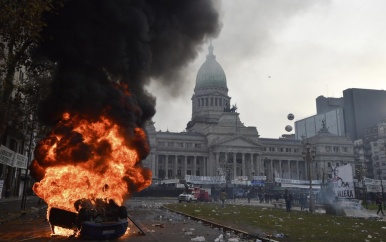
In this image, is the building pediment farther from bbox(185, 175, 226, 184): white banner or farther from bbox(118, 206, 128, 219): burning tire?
bbox(118, 206, 128, 219): burning tire

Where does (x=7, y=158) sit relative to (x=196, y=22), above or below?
below

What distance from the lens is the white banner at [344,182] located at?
84.2 feet

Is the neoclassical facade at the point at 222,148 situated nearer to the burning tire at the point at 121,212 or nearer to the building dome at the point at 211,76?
the building dome at the point at 211,76

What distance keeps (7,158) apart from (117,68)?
1712 cm

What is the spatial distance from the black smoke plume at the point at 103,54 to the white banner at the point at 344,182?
51.5ft

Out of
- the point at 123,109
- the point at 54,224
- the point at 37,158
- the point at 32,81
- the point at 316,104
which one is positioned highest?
the point at 316,104

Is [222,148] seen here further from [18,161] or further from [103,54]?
[103,54]

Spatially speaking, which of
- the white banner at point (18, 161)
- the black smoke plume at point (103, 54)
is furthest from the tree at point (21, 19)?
the white banner at point (18, 161)

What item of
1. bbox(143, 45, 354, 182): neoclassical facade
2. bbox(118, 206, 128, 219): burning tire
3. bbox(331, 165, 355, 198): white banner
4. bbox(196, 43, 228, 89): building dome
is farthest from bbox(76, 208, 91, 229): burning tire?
bbox(196, 43, 228, 89): building dome

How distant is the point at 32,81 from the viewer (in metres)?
32.6

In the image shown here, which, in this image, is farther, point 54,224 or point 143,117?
point 143,117

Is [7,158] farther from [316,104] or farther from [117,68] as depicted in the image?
[316,104]

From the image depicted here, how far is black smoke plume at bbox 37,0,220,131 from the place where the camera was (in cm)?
1600

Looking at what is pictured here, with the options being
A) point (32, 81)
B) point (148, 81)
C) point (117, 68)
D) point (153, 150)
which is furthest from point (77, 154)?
point (153, 150)
